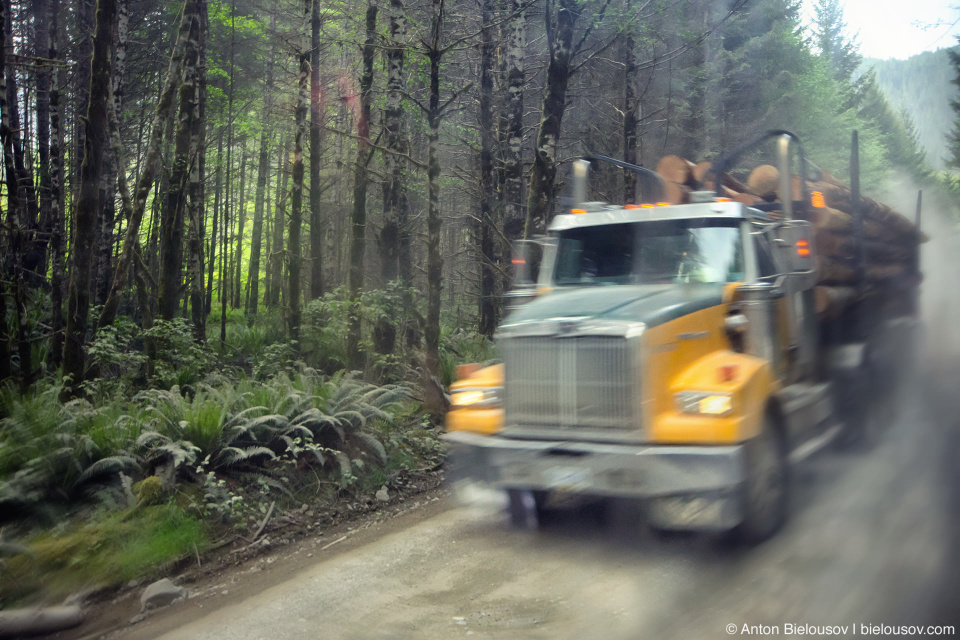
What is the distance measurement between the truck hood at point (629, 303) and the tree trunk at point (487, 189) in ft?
30.1

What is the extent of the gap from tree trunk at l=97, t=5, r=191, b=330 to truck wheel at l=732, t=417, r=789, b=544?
360 inches

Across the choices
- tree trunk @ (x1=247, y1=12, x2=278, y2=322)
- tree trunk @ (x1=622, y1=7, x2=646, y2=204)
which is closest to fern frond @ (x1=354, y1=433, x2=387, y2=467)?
tree trunk @ (x1=622, y1=7, x2=646, y2=204)

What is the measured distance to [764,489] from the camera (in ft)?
18.0

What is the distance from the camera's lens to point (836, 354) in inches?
319

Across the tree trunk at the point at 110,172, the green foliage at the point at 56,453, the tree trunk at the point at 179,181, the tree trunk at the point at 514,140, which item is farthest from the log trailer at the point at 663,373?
the tree trunk at the point at 110,172

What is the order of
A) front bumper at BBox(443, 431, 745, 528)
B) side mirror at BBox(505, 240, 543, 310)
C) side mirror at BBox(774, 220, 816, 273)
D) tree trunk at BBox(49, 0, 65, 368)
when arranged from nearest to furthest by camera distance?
front bumper at BBox(443, 431, 745, 528), side mirror at BBox(774, 220, 816, 273), side mirror at BBox(505, 240, 543, 310), tree trunk at BBox(49, 0, 65, 368)

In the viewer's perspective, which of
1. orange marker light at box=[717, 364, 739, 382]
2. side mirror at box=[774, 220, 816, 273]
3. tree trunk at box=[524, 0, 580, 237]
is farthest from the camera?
tree trunk at box=[524, 0, 580, 237]

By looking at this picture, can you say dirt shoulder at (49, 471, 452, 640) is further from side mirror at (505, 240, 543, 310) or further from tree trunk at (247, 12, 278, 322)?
tree trunk at (247, 12, 278, 322)

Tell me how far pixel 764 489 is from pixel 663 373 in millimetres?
1174

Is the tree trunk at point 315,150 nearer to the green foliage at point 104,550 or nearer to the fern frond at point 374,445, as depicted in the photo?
the fern frond at point 374,445

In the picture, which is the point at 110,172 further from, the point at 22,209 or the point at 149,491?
the point at 149,491

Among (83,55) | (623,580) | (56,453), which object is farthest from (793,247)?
(83,55)

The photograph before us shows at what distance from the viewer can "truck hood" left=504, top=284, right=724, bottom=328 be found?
5.52 m

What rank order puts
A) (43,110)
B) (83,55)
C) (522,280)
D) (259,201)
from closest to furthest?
(522,280) → (83,55) → (43,110) → (259,201)
